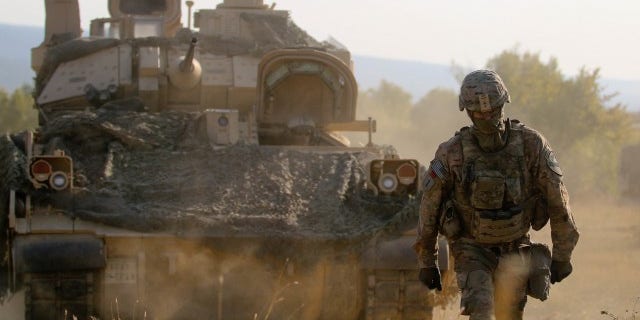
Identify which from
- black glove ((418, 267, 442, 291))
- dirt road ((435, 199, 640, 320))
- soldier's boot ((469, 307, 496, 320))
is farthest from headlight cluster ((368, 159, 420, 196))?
soldier's boot ((469, 307, 496, 320))

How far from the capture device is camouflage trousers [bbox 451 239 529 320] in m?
6.48

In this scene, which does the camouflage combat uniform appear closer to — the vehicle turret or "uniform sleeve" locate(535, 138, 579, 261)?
"uniform sleeve" locate(535, 138, 579, 261)

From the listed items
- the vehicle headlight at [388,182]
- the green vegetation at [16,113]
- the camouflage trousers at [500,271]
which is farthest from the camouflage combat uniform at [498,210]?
the green vegetation at [16,113]

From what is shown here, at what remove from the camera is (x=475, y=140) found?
661 cm

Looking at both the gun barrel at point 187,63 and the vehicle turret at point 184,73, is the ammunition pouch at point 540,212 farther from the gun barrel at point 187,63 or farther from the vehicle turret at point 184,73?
the vehicle turret at point 184,73

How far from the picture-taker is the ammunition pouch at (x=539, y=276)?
21.4ft

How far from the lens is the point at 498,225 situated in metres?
6.49

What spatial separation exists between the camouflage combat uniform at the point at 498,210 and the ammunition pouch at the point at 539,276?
1 centimetres

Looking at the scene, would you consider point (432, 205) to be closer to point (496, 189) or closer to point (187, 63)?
point (496, 189)

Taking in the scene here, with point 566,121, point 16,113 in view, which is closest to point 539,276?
point 566,121

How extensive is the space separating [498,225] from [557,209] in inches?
12.5

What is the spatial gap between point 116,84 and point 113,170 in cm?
265

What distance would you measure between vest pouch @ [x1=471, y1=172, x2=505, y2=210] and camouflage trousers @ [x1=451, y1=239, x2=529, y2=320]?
241 mm

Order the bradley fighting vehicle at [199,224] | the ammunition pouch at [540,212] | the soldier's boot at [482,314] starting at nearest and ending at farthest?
the soldier's boot at [482,314] → the ammunition pouch at [540,212] → the bradley fighting vehicle at [199,224]
